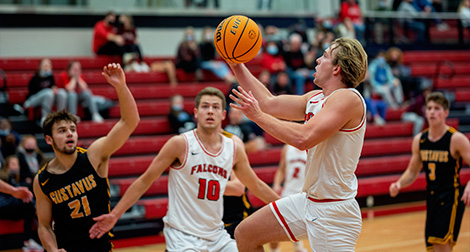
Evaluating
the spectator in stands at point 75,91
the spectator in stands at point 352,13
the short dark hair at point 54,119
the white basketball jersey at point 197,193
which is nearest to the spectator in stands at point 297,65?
the spectator in stands at point 352,13

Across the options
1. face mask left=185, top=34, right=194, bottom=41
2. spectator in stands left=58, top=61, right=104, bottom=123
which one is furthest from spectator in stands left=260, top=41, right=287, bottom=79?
spectator in stands left=58, top=61, right=104, bottom=123

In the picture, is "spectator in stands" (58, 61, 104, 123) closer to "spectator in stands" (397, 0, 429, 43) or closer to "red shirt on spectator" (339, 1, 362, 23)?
"red shirt on spectator" (339, 1, 362, 23)

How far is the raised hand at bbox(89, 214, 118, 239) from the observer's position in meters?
4.71

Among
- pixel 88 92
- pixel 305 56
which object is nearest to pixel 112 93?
pixel 88 92

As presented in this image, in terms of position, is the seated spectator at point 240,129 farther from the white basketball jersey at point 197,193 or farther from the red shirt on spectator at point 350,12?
the red shirt on spectator at point 350,12

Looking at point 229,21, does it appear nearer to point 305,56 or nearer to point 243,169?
point 243,169

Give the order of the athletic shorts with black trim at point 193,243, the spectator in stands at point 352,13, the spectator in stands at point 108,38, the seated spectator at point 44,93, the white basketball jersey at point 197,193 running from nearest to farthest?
the athletic shorts with black trim at point 193,243
the white basketball jersey at point 197,193
the seated spectator at point 44,93
the spectator in stands at point 108,38
the spectator in stands at point 352,13

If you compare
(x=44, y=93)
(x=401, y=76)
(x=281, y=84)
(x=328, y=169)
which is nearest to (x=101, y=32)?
(x=44, y=93)

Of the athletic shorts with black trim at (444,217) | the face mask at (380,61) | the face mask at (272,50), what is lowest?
the athletic shorts with black trim at (444,217)

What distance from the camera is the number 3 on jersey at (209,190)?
510cm

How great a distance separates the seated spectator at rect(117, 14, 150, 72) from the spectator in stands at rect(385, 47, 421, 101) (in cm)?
636

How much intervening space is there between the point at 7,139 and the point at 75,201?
5285 mm

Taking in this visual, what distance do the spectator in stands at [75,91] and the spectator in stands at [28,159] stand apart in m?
1.78

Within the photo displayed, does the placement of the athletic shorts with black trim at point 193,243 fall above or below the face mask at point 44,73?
below
